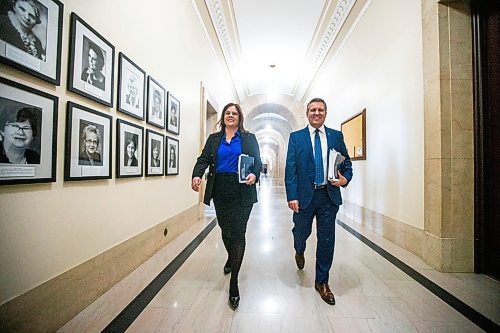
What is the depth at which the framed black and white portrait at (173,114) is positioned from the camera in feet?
13.3

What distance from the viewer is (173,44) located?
4.15 meters

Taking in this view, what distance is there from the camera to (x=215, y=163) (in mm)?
2488

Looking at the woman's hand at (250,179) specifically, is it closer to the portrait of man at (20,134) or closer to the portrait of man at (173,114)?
the portrait of man at (20,134)

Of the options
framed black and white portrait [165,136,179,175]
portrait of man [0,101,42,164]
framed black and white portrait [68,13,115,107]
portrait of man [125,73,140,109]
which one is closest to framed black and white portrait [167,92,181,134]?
framed black and white portrait [165,136,179,175]

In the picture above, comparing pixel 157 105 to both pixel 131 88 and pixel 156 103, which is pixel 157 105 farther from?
pixel 131 88

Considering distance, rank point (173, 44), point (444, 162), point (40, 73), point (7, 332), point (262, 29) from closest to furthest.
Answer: point (7, 332), point (40, 73), point (444, 162), point (173, 44), point (262, 29)

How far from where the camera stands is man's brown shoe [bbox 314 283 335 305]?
2268mm

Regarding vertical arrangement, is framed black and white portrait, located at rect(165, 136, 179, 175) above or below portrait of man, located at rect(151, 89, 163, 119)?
below

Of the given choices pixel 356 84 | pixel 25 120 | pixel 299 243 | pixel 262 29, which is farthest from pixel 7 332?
pixel 262 29

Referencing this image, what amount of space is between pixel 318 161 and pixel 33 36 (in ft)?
7.28

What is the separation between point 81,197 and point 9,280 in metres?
0.72

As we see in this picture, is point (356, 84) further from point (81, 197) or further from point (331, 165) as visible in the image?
point (81, 197)

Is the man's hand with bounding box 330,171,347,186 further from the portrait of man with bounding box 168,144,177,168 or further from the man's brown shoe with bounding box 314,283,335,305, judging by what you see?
the portrait of man with bounding box 168,144,177,168

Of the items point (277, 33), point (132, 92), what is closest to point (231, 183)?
point (132, 92)
